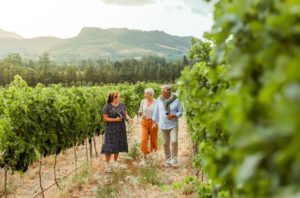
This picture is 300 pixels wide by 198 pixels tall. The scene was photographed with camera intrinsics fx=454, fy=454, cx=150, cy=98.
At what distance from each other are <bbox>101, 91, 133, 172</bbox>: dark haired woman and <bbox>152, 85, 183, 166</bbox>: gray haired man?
2.54 feet

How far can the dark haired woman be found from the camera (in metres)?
10.4

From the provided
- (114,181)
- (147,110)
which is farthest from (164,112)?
(114,181)

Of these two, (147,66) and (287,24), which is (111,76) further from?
(287,24)

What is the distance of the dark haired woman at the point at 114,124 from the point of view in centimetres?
1042

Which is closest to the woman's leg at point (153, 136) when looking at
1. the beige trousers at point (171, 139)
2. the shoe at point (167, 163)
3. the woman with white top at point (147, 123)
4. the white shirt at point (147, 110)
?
the woman with white top at point (147, 123)

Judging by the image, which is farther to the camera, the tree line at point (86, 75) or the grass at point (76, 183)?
the tree line at point (86, 75)

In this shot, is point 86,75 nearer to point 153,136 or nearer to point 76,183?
point 153,136

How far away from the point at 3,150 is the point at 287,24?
7.90 meters

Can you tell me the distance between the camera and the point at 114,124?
10.6 metres

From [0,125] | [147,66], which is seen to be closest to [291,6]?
[0,125]

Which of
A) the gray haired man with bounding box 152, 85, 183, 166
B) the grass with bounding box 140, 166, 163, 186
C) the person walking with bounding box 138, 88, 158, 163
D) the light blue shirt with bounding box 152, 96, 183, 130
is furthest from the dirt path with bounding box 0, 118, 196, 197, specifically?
the light blue shirt with bounding box 152, 96, 183, 130

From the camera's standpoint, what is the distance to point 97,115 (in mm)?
14695

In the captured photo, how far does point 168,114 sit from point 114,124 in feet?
4.23

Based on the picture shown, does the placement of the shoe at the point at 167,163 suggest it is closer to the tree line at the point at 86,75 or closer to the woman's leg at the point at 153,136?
the woman's leg at the point at 153,136
